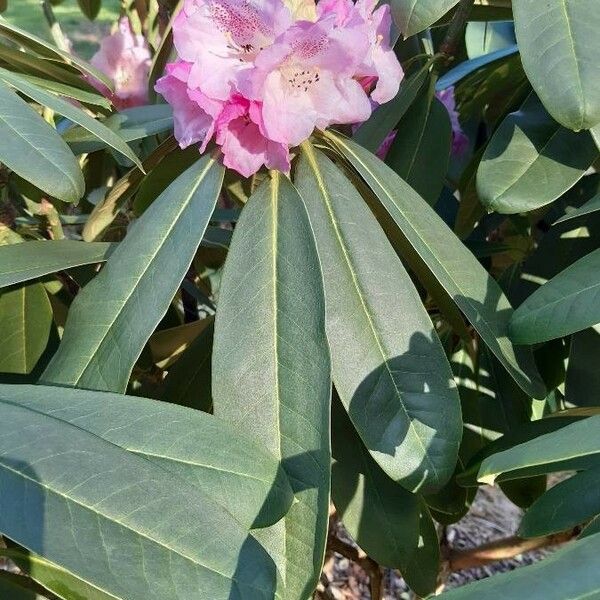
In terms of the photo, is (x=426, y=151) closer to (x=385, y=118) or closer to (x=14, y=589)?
(x=385, y=118)

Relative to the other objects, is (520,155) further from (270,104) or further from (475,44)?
Result: (475,44)

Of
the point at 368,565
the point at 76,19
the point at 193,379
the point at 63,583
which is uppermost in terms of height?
the point at 76,19

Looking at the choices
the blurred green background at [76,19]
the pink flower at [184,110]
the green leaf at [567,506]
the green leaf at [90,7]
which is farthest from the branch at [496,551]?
the blurred green background at [76,19]

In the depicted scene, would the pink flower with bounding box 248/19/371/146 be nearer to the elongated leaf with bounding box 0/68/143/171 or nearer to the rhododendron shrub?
the rhododendron shrub

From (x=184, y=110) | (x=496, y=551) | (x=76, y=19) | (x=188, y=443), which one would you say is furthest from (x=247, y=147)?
(x=76, y=19)

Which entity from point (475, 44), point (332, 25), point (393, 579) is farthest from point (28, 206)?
point (393, 579)
